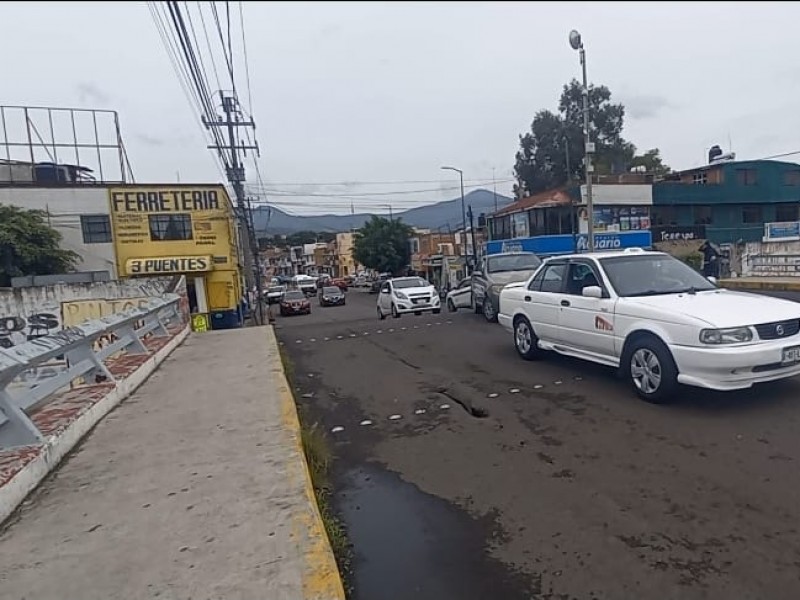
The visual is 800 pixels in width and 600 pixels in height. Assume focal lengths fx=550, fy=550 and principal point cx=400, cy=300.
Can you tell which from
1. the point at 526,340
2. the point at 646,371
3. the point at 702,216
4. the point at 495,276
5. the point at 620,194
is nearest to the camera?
the point at 646,371

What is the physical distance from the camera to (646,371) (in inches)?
221

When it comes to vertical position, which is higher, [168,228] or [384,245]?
[168,228]

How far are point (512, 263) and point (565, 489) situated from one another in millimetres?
10423

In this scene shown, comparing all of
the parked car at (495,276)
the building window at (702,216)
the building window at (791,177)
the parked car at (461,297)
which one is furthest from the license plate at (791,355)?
the building window at (791,177)

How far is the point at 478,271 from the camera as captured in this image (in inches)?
573

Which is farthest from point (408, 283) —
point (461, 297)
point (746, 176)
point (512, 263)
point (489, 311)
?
point (746, 176)

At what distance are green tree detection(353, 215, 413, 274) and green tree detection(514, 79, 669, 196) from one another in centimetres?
1327

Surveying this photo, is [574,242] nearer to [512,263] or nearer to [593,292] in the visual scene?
[512,263]

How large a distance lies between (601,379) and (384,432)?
292 centimetres

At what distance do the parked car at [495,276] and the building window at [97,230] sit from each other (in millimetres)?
22931

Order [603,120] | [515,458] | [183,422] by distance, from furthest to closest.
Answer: [603,120], [183,422], [515,458]

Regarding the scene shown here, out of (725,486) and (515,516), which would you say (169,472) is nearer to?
(515,516)

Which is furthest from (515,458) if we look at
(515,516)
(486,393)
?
(486,393)

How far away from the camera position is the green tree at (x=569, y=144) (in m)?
50.6
